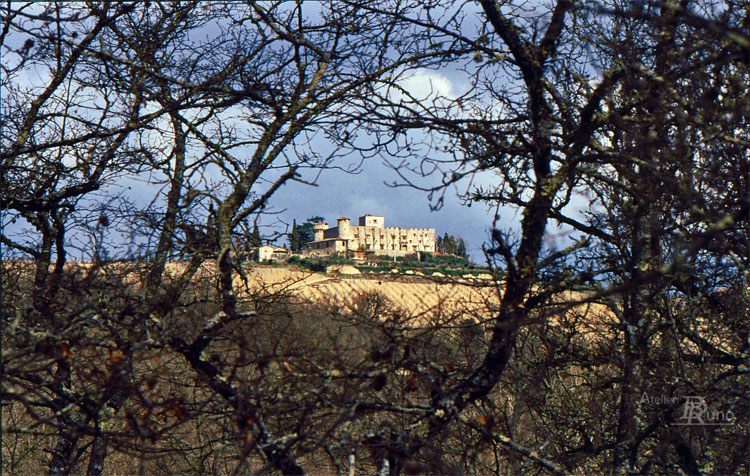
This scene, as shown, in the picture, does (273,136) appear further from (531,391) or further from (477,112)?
(531,391)

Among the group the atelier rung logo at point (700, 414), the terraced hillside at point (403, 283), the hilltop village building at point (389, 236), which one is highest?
the hilltop village building at point (389, 236)

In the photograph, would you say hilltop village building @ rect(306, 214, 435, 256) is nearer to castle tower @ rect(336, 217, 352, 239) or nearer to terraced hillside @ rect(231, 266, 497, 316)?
castle tower @ rect(336, 217, 352, 239)

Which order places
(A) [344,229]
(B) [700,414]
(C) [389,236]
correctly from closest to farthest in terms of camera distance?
(B) [700,414]
(A) [344,229]
(C) [389,236]

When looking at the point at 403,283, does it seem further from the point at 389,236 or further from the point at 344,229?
the point at 389,236

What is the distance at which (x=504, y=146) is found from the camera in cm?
316

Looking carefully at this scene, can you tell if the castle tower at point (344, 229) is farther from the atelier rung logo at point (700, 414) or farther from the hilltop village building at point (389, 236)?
the atelier rung logo at point (700, 414)

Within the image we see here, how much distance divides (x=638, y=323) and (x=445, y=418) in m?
1.49

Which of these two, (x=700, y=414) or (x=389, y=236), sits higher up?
(x=389, y=236)

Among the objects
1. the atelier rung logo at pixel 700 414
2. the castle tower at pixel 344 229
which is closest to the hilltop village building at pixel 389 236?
the castle tower at pixel 344 229

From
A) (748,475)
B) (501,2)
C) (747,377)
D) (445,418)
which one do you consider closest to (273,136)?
(501,2)

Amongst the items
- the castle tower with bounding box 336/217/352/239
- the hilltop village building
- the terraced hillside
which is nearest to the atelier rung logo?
the terraced hillside

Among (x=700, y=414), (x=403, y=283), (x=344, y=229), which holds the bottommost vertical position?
(x=700, y=414)

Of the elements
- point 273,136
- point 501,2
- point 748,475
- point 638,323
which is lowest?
point 748,475

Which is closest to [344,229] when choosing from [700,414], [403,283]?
Answer: [403,283]
